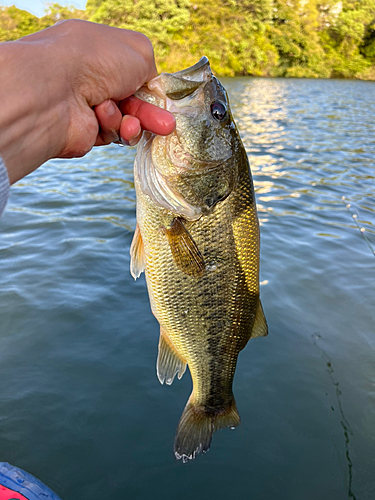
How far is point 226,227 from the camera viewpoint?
1.99 meters

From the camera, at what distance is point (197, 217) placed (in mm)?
1981

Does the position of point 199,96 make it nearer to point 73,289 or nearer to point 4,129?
point 4,129

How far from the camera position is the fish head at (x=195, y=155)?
1889mm

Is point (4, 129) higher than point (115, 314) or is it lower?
higher

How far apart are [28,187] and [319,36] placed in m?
59.8

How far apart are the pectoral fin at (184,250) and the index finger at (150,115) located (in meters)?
0.46

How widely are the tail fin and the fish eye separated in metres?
1.68

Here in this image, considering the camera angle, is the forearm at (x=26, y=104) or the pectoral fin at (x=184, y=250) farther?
the pectoral fin at (x=184, y=250)

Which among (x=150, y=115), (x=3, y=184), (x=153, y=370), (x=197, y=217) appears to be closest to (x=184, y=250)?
(x=197, y=217)

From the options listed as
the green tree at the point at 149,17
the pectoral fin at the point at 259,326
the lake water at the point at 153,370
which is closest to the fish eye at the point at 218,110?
the pectoral fin at the point at 259,326

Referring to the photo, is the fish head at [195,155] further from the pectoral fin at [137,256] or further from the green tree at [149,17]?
the green tree at [149,17]

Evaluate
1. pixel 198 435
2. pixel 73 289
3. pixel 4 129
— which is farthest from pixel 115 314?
pixel 4 129

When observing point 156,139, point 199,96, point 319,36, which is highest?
point 199,96

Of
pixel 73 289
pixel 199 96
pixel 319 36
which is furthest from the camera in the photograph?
pixel 319 36
